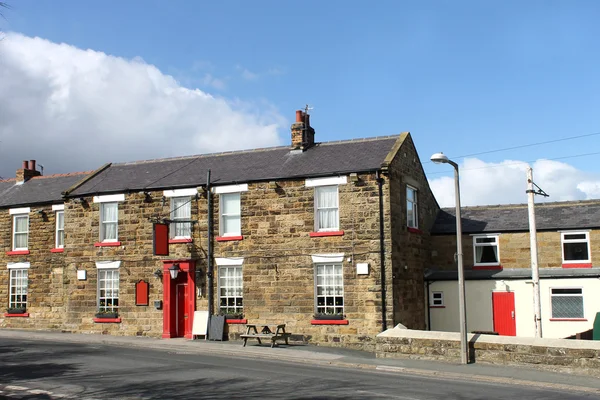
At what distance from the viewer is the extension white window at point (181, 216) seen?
81.7 feet

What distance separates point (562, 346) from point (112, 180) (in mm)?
19204

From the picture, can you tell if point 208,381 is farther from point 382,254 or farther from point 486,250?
point 486,250

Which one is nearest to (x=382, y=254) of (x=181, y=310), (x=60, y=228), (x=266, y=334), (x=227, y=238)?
(x=266, y=334)

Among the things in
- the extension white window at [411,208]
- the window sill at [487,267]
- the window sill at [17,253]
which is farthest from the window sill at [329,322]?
the window sill at [17,253]

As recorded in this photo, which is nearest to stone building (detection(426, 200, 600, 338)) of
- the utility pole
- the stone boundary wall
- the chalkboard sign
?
the utility pole

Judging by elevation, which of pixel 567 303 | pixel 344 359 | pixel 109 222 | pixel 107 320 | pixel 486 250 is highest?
pixel 109 222

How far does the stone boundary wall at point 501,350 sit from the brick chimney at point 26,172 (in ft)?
72.6

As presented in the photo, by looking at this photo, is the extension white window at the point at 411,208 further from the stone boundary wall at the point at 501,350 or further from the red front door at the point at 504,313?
the stone boundary wall at the point at 501,350

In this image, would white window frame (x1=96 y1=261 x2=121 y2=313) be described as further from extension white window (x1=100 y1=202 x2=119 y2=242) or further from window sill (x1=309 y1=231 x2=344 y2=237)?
window sill (x1=309 y1=231 x2=344 y2=237)

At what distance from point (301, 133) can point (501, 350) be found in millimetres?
12369

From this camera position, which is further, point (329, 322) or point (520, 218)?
point (520, 218)

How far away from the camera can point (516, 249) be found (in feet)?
83.6

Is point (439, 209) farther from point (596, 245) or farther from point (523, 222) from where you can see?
point (596, 245)

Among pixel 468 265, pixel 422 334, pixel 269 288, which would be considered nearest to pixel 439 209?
pixel 468 265
